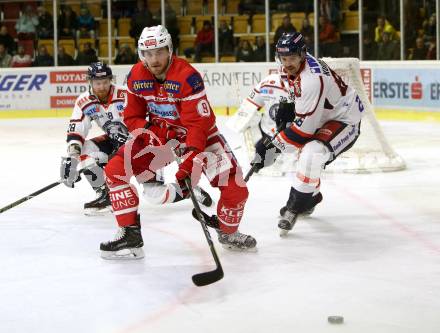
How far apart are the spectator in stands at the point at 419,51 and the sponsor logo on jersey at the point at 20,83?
498 centimetres

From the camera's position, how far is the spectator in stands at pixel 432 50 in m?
11.6

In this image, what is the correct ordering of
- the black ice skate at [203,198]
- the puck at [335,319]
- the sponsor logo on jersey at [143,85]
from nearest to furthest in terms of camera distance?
the puck at [335,319] < the sponsor logo on jersey at [143,85] < the black ice skate at [203,198]

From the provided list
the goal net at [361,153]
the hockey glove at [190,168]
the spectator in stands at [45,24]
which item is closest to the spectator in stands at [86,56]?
the spectator in stands at [45,24]

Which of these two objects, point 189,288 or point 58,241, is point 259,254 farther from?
point 58,241

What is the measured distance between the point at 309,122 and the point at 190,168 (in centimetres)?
99

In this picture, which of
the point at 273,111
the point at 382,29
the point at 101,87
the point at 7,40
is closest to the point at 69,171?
the point at 101,87

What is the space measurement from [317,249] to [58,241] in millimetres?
1416

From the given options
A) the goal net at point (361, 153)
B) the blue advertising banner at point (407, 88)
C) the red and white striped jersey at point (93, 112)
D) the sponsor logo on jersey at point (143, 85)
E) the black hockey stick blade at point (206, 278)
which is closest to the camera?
the black hockey stick blade at point (206, 278)

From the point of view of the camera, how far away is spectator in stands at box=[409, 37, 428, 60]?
38.3 feet

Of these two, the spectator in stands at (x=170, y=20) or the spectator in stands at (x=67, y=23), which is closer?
the spectator in stands at (x=170, y=20)

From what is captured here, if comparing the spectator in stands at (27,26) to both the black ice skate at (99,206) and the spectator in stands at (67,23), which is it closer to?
the spectator in stands at (67,23)

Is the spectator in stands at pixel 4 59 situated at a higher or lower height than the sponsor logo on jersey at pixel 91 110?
higher

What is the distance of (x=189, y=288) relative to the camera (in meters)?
3.96

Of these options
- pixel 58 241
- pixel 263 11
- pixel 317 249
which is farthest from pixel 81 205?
pixel 263 11
